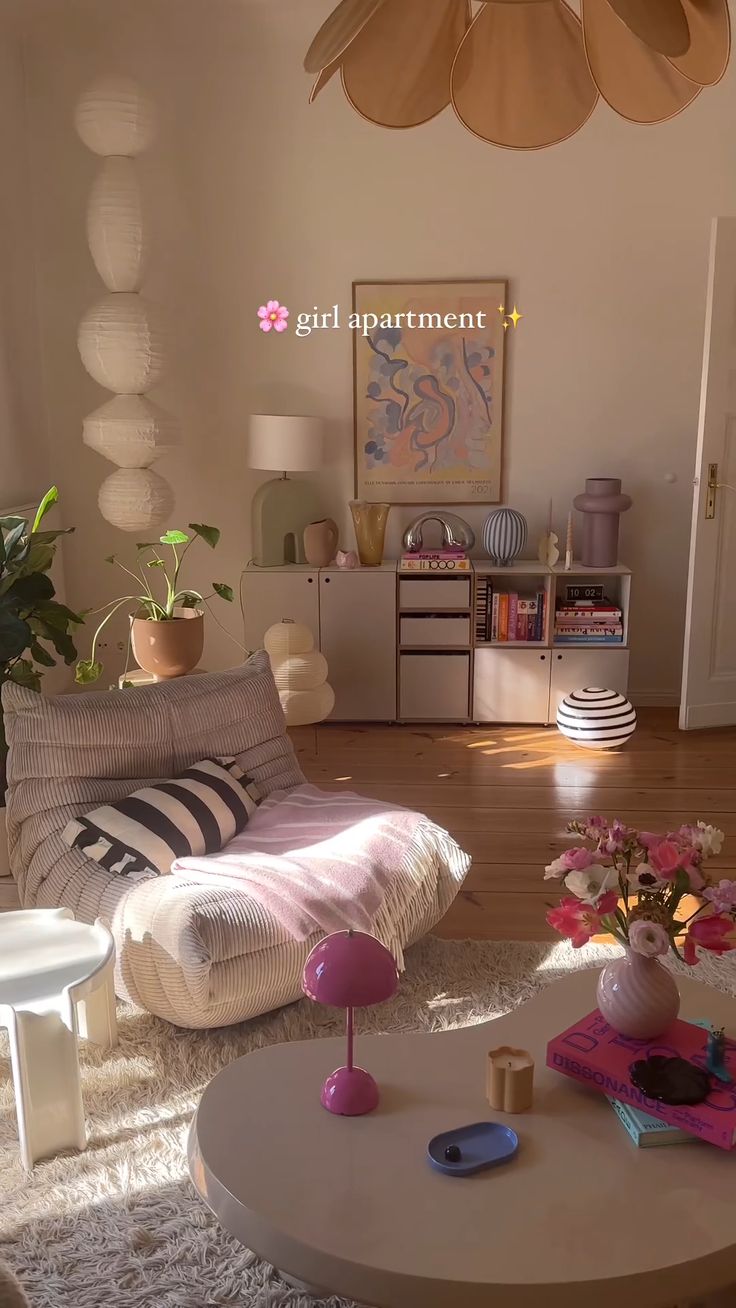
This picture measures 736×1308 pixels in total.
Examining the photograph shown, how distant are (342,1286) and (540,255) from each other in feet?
13.6

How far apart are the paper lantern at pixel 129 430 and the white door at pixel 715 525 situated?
209 centimetres

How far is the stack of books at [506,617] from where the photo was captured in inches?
184

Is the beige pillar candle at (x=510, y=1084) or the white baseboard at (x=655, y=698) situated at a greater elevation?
the beige pillar candle at (x=510, y=1084)

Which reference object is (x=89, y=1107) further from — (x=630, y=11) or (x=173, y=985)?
(x=630, y=11)

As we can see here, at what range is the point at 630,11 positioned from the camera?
3.73 ft

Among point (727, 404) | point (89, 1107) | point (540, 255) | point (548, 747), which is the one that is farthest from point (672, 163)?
point (89, 1107)

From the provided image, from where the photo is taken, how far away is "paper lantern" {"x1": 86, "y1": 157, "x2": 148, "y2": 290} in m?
4.06

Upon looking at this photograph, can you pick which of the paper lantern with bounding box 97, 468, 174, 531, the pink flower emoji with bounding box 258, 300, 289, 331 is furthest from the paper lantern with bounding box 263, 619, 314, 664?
the pink flower emoji with bounding box 258, 300, 289, 331

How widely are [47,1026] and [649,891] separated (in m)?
1.10

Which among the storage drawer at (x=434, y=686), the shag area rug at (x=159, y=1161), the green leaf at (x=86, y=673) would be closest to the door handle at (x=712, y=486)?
the storage drawer at (x=434, y=686)

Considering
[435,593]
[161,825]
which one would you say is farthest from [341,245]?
[161,825]

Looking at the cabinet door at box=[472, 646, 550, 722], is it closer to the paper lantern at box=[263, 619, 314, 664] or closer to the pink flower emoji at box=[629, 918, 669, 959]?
the paper lantern at box=[263, 619, 314, 664]

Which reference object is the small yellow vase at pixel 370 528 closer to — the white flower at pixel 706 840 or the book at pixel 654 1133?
the white flower at pixel 706 840

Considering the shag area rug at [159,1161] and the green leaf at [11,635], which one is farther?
the green leaf at [11,635]
